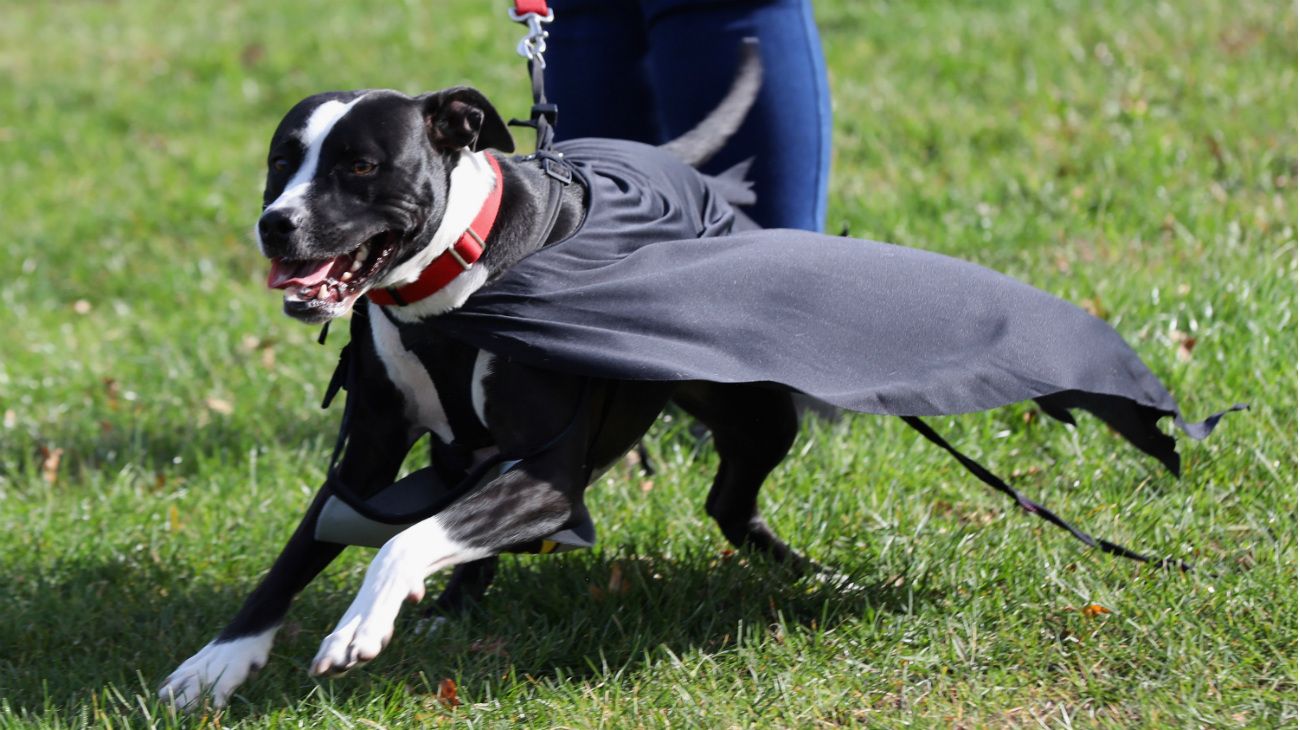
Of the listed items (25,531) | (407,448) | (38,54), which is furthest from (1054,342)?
(38,54)

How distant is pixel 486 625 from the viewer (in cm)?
299

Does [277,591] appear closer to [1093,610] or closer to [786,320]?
[786,320]

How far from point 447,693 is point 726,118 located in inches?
58.0

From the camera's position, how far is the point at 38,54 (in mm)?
8672

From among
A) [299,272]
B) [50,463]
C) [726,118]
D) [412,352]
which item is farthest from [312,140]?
[50,463]

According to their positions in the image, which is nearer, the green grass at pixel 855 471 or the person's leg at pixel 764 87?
the green grass at pixel 855 471

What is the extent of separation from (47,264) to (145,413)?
182cm

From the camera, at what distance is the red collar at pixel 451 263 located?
248 centimetres

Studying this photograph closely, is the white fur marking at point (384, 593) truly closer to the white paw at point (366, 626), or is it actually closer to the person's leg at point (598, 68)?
the white paw at point (366, 626)

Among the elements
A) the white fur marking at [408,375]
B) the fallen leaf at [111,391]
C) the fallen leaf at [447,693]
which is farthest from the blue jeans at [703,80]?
the fallen leaf at [111,391]

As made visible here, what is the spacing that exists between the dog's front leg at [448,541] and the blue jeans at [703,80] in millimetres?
1331

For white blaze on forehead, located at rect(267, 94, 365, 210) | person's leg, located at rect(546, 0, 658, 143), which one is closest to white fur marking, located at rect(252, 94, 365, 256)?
white blaze on forehead, located at rect(267, 94, 365, 210)

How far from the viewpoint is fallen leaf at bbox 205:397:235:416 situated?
14.3ft

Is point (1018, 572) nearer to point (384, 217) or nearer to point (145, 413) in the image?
point (384, 217)
